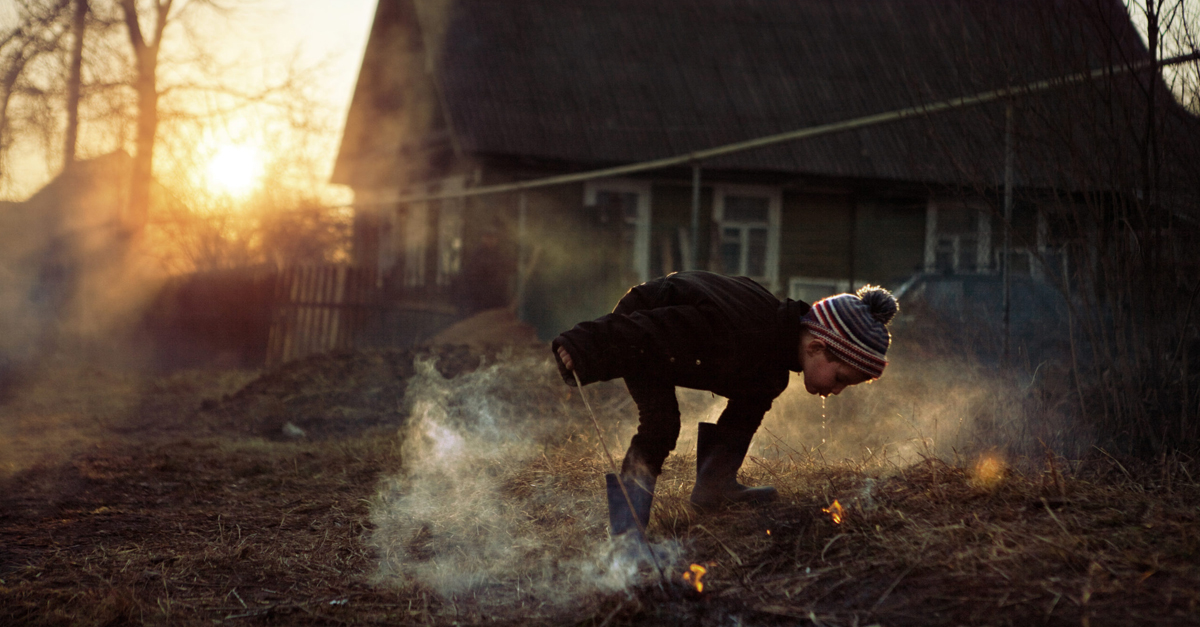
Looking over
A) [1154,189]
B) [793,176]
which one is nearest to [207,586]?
[1154,189]

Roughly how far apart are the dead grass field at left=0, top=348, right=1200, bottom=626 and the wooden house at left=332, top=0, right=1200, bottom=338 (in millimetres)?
5918

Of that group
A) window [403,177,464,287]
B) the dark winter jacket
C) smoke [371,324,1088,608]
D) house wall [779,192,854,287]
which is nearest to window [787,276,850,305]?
smoke [371,324,1088,608]

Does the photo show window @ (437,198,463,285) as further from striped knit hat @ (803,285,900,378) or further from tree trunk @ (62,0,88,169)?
striped knit hat @ (803,285,900,378)

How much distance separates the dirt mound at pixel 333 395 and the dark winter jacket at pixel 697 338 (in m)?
4.07

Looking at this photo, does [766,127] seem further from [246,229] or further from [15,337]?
[15,337]

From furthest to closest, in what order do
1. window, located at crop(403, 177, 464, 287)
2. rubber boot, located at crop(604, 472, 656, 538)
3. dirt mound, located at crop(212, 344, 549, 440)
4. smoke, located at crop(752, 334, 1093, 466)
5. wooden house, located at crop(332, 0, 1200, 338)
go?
window, located at crop(403, 177, 464, 287) → wooden house, located at crop(332, 0, 1200, 338) → dirt mound, located at crop(212, 344, 549, 440) → smoke, located at crop(752, 334, 1093, 466) → rubber boot, located at crop(604, 472, 656, 538)

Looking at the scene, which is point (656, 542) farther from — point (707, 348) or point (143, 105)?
point (143, 105)

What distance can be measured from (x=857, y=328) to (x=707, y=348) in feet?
1.63

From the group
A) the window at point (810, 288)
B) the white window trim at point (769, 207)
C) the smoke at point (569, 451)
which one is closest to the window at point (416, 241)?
the white window trim at point (769, 207)

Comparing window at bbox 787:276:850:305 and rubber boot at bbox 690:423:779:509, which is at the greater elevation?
window at bbox 787:276:850:305

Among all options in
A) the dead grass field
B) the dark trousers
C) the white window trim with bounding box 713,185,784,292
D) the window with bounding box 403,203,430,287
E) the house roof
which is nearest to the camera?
the dead grass field

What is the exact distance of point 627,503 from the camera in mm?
3014

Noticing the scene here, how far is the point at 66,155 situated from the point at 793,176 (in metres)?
11.4

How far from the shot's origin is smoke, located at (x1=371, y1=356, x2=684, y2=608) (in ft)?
9.55
